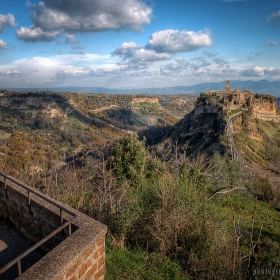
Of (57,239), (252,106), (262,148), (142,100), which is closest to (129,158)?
(57,239)

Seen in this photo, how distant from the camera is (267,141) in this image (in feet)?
100

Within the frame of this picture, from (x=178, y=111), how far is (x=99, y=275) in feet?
408

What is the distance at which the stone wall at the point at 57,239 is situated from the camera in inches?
103

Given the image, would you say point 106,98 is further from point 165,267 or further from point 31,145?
point 165,267

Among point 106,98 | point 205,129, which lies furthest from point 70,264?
point 106,98

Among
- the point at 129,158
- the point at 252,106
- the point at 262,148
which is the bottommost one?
the point at 262,148

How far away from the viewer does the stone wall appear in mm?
2623

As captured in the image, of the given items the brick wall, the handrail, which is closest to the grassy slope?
the handrail

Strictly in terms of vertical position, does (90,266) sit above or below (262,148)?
above

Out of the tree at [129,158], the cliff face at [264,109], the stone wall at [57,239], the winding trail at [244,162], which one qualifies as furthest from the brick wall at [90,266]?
the cliff face at [264,109]

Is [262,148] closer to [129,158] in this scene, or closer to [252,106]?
[252,106]

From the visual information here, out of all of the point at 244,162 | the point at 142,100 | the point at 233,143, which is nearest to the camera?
the point at 244,162

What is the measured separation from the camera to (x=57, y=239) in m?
3.68

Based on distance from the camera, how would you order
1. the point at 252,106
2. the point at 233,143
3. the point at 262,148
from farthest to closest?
the point at 252,106 < the point at 262,148 < the point at 233,143
